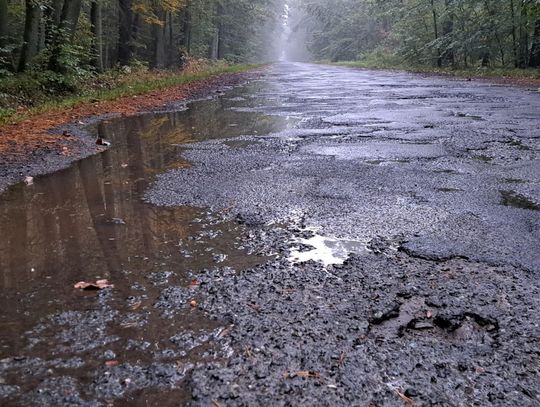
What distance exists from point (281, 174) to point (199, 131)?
10.7 ft

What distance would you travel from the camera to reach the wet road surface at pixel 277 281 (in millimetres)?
Answer: 1867

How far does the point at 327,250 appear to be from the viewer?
122 inches

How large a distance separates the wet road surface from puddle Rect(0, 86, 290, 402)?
0.01 metres

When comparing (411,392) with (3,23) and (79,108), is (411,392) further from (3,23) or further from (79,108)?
(3,23)

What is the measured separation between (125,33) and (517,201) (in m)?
20.5

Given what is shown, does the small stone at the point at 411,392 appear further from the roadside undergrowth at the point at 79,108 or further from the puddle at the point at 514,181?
the roadside undergrowth at the point at 79,108

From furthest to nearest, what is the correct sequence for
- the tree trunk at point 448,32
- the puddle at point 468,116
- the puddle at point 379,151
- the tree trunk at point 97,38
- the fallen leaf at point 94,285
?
the tree trunk at point 448,32 → the tree trunk at point 97,38 → the puddle at point 468,116 → the puddle at point 379,151 → the fallen leaf at point 94,285

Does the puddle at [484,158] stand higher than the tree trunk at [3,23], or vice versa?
the tree trunk at [3,23]

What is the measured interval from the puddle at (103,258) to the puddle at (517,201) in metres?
2.23

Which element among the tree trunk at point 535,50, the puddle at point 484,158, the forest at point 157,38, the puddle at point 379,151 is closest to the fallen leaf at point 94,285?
the puddle at point 379,151

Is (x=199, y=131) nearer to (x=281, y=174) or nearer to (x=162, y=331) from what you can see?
(x=281, y=174)

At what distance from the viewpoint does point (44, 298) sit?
8.21 feet

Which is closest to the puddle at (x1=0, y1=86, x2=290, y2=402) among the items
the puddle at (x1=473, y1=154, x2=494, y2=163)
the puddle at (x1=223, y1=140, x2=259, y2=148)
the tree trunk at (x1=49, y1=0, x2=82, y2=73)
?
the puddle at (x1=223, y1=140, x2=259, y2=148)

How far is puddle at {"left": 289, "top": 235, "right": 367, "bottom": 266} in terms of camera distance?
2.97 m
